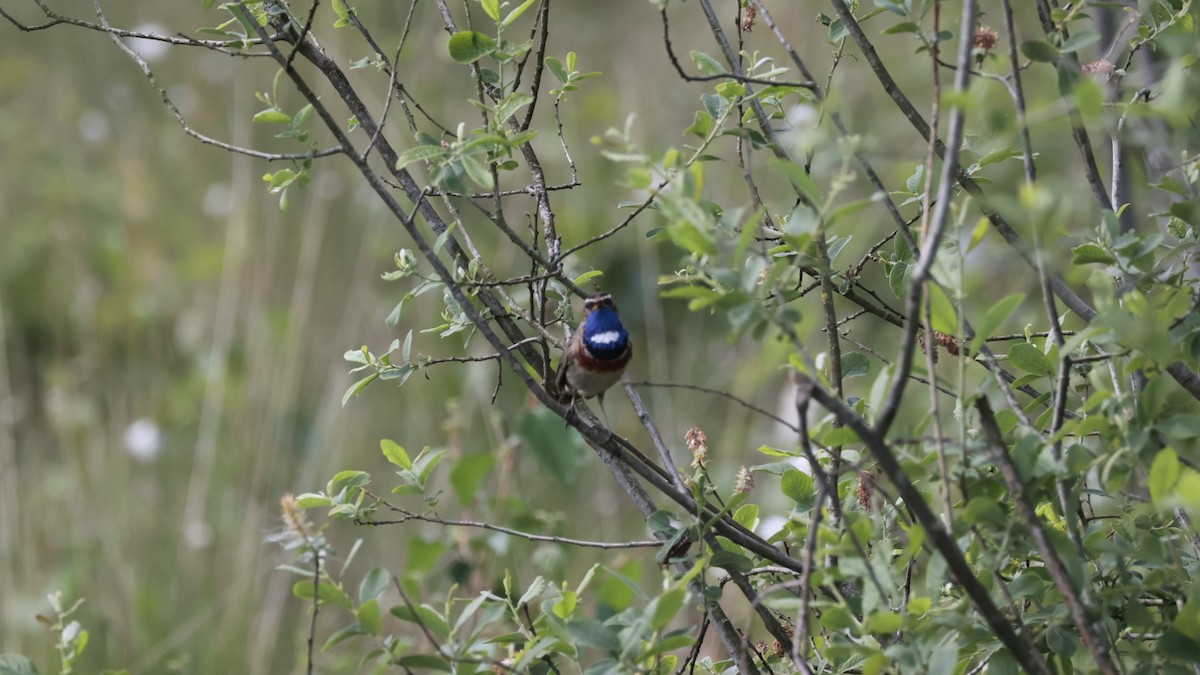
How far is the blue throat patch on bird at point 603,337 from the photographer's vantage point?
7.41ft


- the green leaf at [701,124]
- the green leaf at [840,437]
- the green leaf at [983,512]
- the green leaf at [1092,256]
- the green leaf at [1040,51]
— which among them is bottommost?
the green leaf at [983,512]

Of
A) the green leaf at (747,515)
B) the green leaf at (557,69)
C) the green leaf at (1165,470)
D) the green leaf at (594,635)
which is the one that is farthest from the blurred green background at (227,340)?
the green leaf at (1165,470)

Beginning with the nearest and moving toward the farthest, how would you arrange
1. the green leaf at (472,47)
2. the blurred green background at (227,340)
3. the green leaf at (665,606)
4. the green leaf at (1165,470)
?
the green leaf at (1165,470) < the green leaf at (665,606) < the green leaf at (472,47) < the blurred green background at (227,340)

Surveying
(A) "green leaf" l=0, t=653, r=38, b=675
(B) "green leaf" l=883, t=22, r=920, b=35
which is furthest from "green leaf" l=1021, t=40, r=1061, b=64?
(A) "green leaf" l=0, t=653, r=38, b=675

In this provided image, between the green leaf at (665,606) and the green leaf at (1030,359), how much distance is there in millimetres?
583

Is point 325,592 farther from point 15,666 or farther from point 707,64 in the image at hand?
point 707,64

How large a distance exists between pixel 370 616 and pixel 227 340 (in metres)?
3.07

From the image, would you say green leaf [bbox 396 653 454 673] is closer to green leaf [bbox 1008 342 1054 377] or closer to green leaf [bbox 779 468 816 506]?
green leaf [bbox 779 468 816 506]

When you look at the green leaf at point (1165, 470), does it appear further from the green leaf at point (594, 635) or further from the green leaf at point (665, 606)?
the green leaf at point (594, 635)

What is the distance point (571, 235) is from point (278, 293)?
1296 millimetres


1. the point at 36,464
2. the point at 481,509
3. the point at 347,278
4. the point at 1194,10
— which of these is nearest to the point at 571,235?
the point at 347,278

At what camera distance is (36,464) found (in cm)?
446

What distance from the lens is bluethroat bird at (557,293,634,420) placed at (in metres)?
2.25

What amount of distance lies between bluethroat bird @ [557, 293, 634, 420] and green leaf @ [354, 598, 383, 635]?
2.87ft
